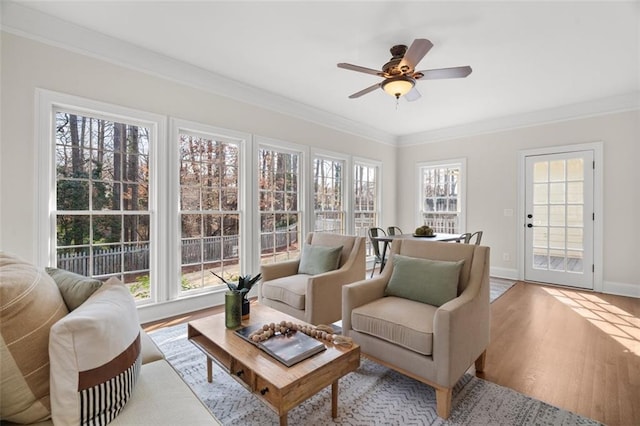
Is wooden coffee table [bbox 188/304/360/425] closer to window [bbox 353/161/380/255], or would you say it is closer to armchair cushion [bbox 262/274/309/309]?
armchair cushion [bbox 262/274/309/309]

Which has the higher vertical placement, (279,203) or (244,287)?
(279,203)

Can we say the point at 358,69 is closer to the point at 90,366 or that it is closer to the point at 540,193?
the point at 90,366

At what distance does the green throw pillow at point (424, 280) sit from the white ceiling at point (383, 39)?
201 cm

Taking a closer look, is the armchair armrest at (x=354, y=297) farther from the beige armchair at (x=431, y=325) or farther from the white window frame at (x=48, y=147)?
the white window frame at (x=48, y=147)

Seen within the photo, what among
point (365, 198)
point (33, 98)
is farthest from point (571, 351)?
point (33, 98)

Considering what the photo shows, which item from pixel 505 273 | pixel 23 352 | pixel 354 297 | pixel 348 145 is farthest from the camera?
pixel 348 145

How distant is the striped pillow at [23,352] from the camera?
935 millimetres

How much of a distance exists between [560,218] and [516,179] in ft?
2.86

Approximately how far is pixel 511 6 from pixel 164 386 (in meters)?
3.35

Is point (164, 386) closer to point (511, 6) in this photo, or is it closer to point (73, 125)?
point (73, 125)

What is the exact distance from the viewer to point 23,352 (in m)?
0.95

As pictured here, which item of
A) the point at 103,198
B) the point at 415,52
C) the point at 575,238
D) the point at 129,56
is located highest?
the point at 129,56

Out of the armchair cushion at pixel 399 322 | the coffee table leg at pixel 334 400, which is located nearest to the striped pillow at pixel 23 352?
the coffee table leg at pixel 334 400

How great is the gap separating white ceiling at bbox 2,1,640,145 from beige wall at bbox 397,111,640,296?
572mm
